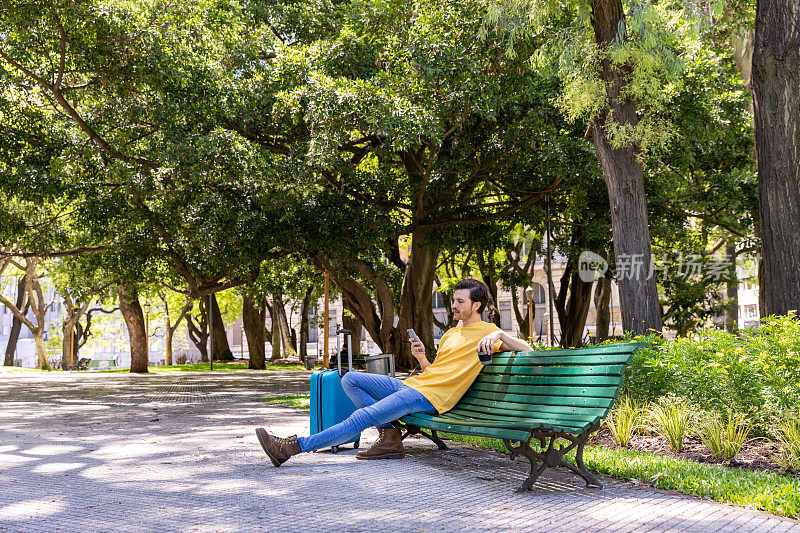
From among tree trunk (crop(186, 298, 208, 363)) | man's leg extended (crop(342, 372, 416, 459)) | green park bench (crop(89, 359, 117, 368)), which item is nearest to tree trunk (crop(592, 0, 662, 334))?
man's leg extended (crop(342, 372, 416, 459))

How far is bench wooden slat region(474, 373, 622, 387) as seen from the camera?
4.91 meters

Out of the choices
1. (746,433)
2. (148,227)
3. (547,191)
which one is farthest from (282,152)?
(746,433)

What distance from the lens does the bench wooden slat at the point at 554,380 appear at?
4.91 meters

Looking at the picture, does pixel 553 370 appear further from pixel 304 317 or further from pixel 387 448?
pixel 304 317

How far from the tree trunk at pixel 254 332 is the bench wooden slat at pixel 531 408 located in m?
26.7

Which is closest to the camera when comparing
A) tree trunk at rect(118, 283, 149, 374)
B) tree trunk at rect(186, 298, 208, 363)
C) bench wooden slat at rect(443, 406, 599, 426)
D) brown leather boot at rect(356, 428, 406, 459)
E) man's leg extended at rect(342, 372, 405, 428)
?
bench wooden slat at rect(443, 406, 599, 426)

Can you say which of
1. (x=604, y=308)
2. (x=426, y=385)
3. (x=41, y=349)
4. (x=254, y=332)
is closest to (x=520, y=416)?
(x=426, y=385)

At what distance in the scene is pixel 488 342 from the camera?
5.62 meters

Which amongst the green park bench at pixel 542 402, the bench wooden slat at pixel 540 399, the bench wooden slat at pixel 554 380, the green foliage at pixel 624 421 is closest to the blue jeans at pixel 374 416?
the green park bench at pixel 542 402

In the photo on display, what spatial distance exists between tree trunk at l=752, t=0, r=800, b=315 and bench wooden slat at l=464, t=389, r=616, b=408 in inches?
152

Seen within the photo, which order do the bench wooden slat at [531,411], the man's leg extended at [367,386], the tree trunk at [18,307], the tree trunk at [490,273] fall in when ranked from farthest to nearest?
the tree trunk at [18,307] → the tree trunk at [490,273] → the man's leg extended at [367,386] → the bench wooden slat at [531,411]

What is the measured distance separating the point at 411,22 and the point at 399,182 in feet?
14.7

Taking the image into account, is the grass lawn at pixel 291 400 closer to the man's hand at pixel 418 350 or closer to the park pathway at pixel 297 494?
the park pathway at pixel 297 494

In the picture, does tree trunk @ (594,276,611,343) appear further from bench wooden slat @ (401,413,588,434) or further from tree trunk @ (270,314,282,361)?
bench wooden slat @ (401,413,588,434)
